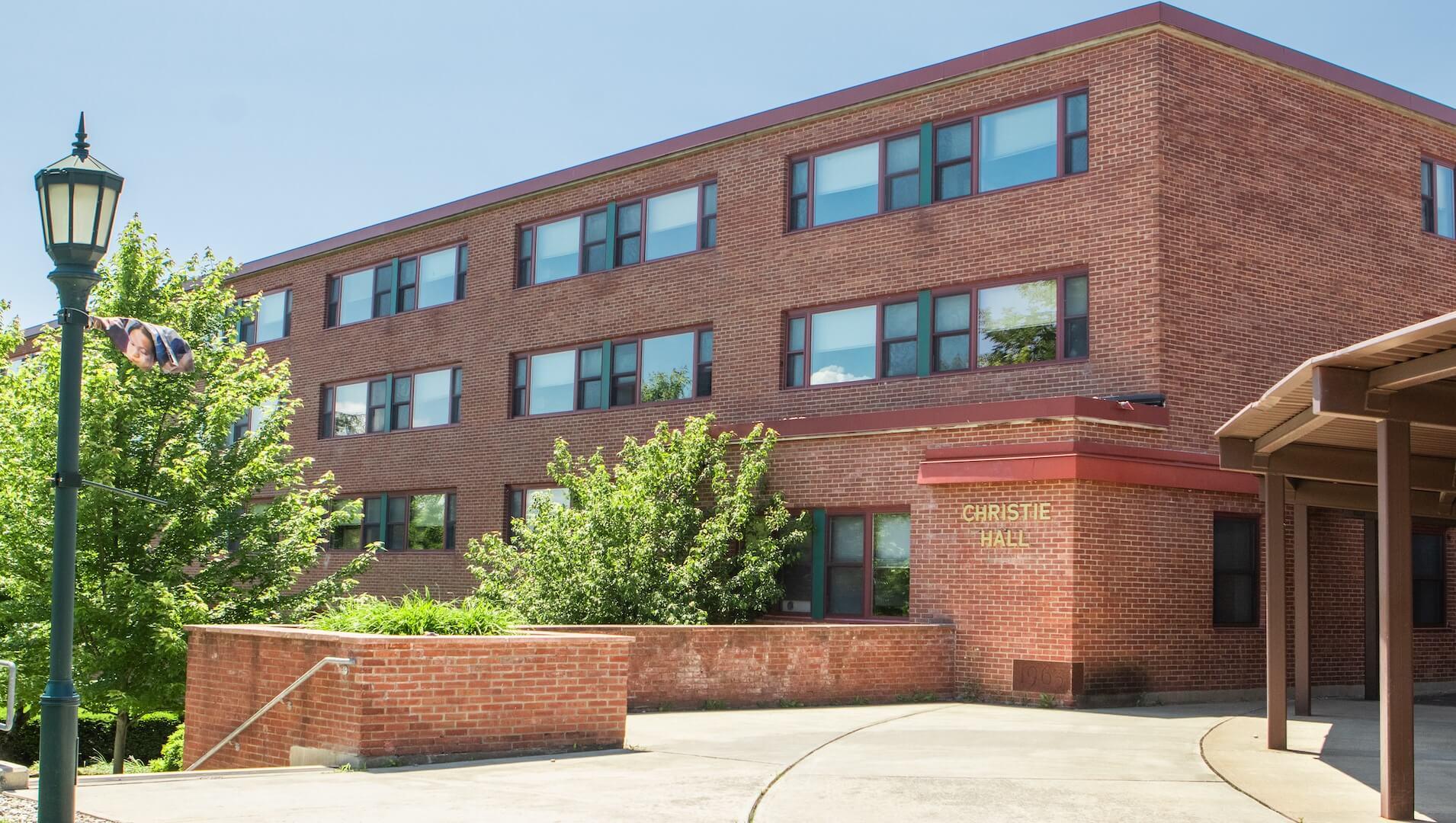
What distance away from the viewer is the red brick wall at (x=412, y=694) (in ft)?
39.0

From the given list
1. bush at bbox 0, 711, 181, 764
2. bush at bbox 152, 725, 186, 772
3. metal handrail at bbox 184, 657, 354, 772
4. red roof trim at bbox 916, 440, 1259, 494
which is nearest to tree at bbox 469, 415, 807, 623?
red roof trim at bbox 916, 440, 1259, 494

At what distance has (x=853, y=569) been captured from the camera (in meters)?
21.5

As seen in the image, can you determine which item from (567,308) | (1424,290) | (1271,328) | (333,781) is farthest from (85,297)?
(1424,290)

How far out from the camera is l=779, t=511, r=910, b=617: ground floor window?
20.8 m

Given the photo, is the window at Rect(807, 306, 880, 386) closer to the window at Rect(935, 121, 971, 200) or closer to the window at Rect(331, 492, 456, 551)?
the window at Rect(935, 121, 971, 200)

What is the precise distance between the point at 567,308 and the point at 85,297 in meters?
19.4

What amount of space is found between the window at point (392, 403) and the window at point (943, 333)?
33.7 feet

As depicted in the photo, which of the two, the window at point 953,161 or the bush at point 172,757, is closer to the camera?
the bush at point 172,757

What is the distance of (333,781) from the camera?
1092cm

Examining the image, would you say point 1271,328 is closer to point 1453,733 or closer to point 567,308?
point 1453,733

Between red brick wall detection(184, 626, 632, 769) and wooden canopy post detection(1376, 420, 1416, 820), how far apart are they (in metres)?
6.67

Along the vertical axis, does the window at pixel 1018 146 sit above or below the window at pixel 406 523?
above

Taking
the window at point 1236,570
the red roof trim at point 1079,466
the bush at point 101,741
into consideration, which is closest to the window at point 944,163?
the red roof trim at point 1079,466

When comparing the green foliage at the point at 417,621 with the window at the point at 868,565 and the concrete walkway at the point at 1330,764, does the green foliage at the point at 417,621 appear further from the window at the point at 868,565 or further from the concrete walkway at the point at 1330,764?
the window at the point at 868,565
